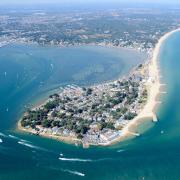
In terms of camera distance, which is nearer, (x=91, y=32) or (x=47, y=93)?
(x=47, y=93)

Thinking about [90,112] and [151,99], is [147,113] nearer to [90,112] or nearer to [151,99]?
[151,99]

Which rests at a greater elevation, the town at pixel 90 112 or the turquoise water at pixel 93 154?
the town at pixel 90 112

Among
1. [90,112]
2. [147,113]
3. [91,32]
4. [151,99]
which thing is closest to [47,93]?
[90,112]

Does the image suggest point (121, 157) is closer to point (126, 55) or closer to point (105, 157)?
point (105, 157)

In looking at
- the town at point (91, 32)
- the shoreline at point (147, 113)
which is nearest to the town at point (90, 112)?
the shoreline at point (147, 113)

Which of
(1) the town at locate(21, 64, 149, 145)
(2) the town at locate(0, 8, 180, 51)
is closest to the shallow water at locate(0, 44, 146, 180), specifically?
(1) the town at locate(21, 64, 149, 145)

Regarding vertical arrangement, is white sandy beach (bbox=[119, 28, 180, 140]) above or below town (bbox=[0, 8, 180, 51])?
below

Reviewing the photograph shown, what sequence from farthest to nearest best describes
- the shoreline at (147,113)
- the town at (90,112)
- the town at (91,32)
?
the town at (91,32) < the town at (90,112) < the shoreline at (147,113)

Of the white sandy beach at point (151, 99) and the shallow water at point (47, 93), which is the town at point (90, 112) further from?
the shallow water at point (47, 93)

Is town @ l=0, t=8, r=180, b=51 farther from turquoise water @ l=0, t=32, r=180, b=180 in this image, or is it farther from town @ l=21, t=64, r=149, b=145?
turquoise water @ l=0, t=32, r=180, b=180

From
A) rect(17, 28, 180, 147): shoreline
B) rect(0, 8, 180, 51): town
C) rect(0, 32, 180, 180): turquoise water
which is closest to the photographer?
rect(0, 32, 180, 180): turquoise water

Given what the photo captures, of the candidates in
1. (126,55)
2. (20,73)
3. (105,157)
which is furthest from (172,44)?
(105,157)
